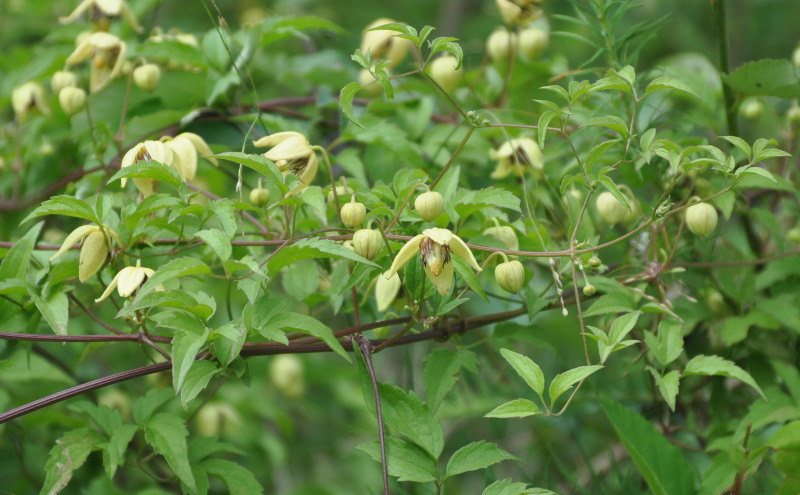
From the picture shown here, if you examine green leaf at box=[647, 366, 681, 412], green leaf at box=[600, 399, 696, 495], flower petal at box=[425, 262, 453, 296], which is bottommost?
green leaf at box=[600, 399, 696, 495]

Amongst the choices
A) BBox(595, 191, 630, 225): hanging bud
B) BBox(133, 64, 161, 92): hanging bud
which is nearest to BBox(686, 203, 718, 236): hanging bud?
BBox(595, 191, 630, 225): hanging bud

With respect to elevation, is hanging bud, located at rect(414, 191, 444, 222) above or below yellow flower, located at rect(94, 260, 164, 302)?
above

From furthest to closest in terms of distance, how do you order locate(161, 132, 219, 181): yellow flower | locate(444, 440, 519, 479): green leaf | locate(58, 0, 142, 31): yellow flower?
locate(58, 0, 142, 31): yellow flower → locate(161, 132, 219, 181): yellow flower → locate(444, 440, 519, 479): green leaf

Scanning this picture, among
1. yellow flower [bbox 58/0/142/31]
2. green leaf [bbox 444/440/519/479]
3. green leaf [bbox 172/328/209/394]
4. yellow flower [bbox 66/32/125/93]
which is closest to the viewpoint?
green leaf [bbox 172/328/209/394]

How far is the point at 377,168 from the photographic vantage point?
1.22 meters

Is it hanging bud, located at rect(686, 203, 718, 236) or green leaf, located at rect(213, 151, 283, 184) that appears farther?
hanging bud, located at rect(686, 203, 718, 236)

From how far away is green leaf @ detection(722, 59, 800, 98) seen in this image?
103 cm

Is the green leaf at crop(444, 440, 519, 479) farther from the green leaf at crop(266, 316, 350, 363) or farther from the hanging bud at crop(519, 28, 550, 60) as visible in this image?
the hanging bud at crop(519, 28, 550, 60)

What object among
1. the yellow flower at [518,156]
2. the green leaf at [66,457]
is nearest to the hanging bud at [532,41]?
the yellow flower at [518,156]

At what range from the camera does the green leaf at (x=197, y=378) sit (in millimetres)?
735

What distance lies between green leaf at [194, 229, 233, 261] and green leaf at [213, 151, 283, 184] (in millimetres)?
70

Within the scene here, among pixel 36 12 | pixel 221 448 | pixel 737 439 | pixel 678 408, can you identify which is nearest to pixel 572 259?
pixel 737 439

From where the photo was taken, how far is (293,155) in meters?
0.86

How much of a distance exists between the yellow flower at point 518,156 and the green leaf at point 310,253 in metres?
0.42
